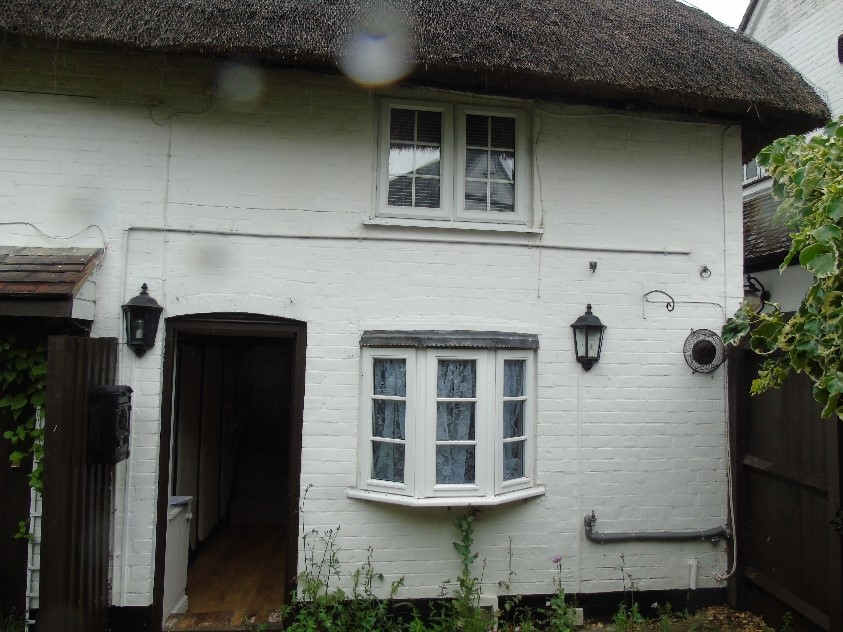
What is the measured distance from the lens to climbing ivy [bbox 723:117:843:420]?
257cm

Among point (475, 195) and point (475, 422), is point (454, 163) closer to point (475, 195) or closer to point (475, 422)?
point (475, 195)

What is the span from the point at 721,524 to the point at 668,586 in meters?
0.72

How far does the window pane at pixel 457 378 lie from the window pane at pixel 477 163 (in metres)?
1.66

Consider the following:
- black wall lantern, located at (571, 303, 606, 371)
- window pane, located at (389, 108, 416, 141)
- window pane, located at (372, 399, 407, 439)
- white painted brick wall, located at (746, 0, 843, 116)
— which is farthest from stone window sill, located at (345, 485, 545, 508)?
white painted brick wall, located at (746, 0, 843, 116)

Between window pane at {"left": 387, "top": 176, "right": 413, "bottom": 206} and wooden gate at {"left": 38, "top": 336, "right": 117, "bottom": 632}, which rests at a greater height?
window pane at {"left": 387, "top": 176, "right": 413, "bottom": 206}

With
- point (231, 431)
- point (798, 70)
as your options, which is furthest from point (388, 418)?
point (798, 70)

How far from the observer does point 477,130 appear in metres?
5.01

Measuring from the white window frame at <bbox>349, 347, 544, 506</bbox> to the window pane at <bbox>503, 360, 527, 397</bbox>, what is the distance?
9cm

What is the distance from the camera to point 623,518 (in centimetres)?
488

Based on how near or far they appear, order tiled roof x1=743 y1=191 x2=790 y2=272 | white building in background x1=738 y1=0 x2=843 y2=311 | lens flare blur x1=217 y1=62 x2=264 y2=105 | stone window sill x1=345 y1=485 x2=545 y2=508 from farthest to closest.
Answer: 1. white building in background x1=738 y1=0 x2=843 y2=311
2. tiled roof x1=743 y1=191 x2=790 y2=272
3. lens flare blur x1=217 y1=62 x2=264 y2=105
4. stone window sill x1=345 y1=485 x2=545 y2=508

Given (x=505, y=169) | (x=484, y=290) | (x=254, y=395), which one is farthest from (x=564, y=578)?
(x=254, y=395)

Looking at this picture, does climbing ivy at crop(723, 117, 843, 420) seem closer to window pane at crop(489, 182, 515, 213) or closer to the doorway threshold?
window pane at crop(489, 182, 515, 213)

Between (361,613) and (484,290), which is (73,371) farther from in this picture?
(484,290)

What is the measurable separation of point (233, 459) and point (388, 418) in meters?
3.97
